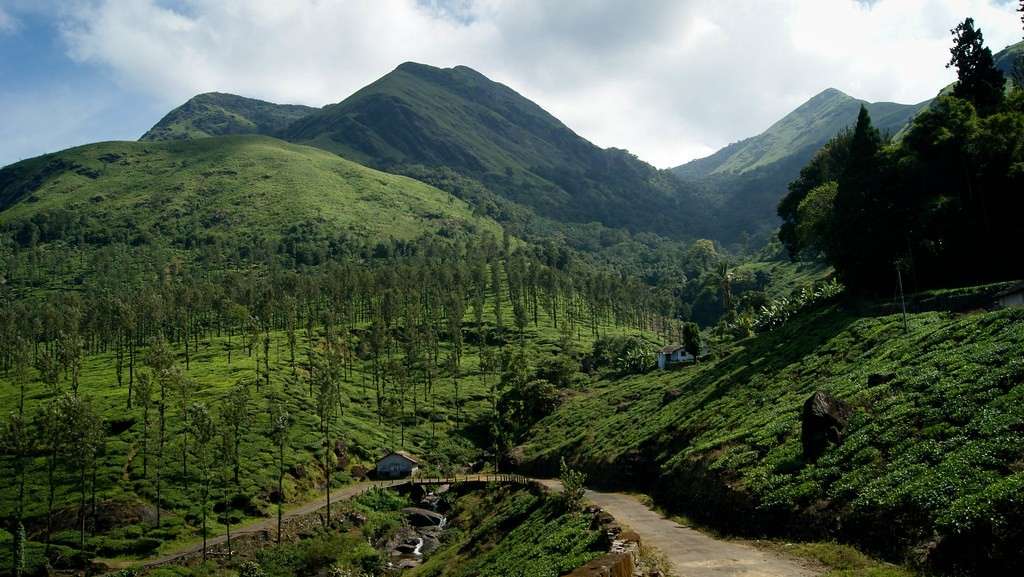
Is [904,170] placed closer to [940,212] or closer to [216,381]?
[940,212]

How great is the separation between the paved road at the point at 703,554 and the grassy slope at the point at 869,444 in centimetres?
224

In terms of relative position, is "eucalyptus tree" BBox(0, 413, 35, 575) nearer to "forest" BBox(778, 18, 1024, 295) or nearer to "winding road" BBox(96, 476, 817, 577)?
"winding road" BBox(96, 476, 817, 577)

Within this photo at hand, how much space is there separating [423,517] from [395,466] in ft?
66.1

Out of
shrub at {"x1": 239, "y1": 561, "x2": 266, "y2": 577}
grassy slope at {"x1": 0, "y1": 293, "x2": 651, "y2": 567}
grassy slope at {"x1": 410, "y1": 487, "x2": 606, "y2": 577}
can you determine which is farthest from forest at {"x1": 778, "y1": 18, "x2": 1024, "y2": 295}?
grassy slope at {"x1": 0, "y1": 293, "x2": 651, "y2": 567}

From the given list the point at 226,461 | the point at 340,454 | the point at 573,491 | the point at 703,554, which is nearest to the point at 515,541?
the point at 573,491

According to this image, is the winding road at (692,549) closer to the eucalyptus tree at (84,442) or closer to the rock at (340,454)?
the eucalyptus tree at (84,442)

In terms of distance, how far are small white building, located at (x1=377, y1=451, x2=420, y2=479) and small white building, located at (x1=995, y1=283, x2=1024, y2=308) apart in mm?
80770

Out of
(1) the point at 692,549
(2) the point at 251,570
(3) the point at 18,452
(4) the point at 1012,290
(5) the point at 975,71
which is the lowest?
(2) the point at 251,570

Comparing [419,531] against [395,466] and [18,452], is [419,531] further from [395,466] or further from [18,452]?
[18,452]

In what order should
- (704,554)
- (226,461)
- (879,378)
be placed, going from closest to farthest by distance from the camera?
(704,554), (879,378), (226,461)

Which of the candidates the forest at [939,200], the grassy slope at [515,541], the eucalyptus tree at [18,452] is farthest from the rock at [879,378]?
the eucalyptus tree at [18,452]

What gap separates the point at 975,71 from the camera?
3287 inches

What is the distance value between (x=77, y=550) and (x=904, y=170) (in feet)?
328

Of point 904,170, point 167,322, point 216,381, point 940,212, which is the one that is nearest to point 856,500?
point 940,212
